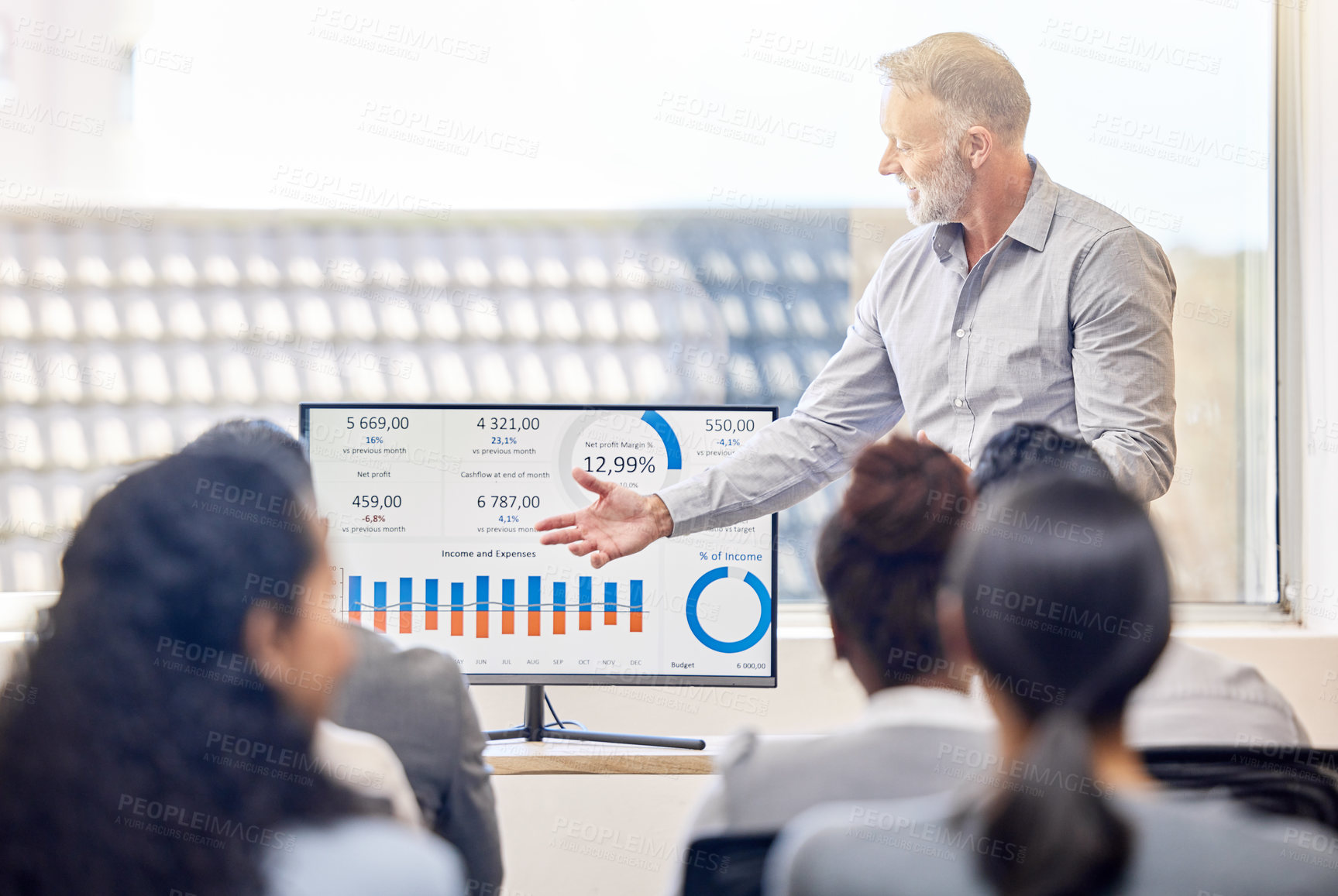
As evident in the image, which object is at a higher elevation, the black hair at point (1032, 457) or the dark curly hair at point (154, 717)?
the black hair at point (1032, 457)

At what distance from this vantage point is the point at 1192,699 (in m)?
0.93

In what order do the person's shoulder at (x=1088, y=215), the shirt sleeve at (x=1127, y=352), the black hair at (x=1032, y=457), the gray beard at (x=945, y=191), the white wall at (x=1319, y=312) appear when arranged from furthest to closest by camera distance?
the white wall at (x=1319, y=312) < the gray beard at (x=945, y=191) < the person's shoulder at (x=1088, y=215) < the shirt sleeve at (x=1127, y=352) < the black hair at (x=1032, y=457)

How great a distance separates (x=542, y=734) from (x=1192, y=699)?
1466mm

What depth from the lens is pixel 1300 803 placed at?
85 centimetres

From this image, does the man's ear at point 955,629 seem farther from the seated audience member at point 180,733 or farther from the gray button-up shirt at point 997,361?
the gray button-up shirt at point 997,361

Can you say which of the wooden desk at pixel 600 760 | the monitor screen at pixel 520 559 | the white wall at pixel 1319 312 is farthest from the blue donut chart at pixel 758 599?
the white wall at pixel 1319 312

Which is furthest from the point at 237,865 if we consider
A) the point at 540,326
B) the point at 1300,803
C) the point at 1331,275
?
the point at 1331,275

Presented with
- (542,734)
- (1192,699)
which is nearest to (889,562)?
(1192,699)

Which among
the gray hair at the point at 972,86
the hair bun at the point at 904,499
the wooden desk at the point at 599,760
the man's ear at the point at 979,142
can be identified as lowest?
the wooden desk at the point at 599,760

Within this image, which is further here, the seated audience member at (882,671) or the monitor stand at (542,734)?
the monitor stand at (542,734)

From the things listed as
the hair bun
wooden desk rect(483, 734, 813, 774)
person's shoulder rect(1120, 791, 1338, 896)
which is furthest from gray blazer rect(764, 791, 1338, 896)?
wooden desk rect(483, 734, 813, 774)

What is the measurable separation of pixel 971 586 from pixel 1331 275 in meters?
2.32

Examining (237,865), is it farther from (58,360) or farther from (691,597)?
(58,360)

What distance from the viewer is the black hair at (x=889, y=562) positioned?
104cm
